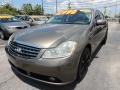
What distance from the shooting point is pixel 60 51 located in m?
3.17

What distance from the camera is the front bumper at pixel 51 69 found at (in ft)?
10.1

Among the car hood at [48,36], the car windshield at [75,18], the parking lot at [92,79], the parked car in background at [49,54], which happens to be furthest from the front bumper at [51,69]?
the car windshield at [75,18]

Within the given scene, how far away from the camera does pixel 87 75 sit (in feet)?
14.3

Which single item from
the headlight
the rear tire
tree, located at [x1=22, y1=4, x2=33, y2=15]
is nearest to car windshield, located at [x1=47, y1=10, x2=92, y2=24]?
the rear tire

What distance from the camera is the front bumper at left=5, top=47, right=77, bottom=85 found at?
10.1 ft

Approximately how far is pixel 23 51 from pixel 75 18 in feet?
7.06

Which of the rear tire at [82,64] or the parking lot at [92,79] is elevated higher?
the rear tire at [82,64]

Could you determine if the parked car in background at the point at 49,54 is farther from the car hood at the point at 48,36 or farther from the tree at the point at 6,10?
the tree at the point at 6,10

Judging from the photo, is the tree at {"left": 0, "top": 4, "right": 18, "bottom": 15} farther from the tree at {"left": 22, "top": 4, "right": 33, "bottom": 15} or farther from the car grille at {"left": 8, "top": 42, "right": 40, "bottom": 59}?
the car grille at {"left": 8, "top": 42, "right": 40, "bottom": 59}

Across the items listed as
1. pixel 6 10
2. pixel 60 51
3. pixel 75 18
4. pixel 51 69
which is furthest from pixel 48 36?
pixel 6 10

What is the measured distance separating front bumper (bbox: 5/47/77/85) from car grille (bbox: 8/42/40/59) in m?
0.09

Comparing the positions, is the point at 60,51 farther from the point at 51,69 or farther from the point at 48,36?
the point at 48,36

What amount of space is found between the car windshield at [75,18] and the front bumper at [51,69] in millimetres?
1774

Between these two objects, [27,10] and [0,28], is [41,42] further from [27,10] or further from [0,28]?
[27,10]
